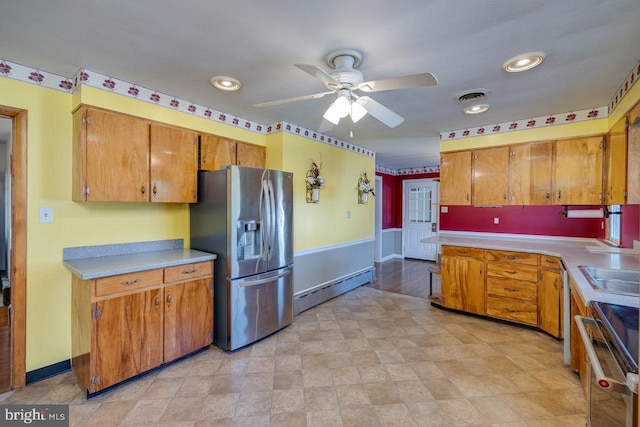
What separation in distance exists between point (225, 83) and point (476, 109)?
96.9 inches

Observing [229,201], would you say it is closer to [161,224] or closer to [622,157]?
[161,224]

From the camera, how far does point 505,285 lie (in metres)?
3.19

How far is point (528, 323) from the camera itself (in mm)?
3057

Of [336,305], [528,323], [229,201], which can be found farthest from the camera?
[336,305]

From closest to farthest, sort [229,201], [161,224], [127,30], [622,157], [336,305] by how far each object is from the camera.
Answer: [127,30] → [622,157] → [229,201] → [161,224] → [336,305]

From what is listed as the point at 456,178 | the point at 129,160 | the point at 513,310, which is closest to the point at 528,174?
the point at 456,178

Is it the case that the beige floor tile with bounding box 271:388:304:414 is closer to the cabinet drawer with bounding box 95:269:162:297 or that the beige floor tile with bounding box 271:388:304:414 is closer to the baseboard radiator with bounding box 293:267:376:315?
the cabinet drawer with bounding box 95:269:162:297

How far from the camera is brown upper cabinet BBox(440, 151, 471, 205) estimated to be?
3.74 m

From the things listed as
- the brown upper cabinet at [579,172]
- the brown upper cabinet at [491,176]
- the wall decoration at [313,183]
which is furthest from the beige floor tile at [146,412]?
the brown upper cabinet at [579,172]

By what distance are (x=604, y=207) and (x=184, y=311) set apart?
4406 millimetres

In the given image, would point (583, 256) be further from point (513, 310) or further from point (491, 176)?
point (491, 176)

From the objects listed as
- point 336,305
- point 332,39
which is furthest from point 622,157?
point 336,305

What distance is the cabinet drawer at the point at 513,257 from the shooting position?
3041 millimetres

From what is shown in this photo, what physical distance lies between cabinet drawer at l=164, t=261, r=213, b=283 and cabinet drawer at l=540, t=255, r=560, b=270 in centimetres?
331
